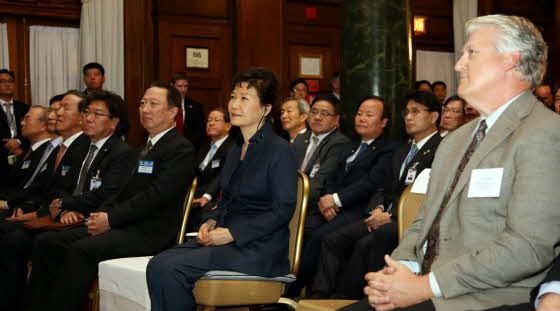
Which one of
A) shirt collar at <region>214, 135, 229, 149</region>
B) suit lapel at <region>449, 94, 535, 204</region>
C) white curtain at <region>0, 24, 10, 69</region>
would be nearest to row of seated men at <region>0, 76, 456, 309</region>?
shirt collar at <region>214, 135, 229, 149</region>

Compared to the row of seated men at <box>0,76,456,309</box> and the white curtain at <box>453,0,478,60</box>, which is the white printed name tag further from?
the white curtain at <box>453,0,478,60</box>

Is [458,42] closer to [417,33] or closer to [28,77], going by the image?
[417,33]

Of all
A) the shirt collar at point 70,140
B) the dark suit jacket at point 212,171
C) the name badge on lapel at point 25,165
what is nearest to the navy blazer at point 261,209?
the shirt collar at point 70,140

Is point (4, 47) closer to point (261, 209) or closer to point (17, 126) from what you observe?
point (17, 126)

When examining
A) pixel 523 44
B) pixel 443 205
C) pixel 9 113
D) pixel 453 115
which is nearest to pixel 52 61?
pixel 9 113

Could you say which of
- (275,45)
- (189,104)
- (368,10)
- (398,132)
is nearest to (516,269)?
(398,132)

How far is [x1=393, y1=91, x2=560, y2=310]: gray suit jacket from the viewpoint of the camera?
1737mm

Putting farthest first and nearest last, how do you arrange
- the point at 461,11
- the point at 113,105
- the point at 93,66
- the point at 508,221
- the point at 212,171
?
the point at 461,11 < the point at 93,66 < the point at 212,171 < the point at 113,105 < the point at 508,221

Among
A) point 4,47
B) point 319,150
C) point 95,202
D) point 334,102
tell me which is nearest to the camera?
point 95,202

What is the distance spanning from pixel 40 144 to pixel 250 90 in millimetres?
3072

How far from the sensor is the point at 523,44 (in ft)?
6.36

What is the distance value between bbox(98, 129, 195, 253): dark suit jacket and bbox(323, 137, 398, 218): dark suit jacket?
110cm

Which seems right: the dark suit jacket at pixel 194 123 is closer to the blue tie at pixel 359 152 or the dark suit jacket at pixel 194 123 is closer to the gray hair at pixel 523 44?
the blue tie at pixel 359 152

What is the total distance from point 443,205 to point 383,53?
2916 mm
